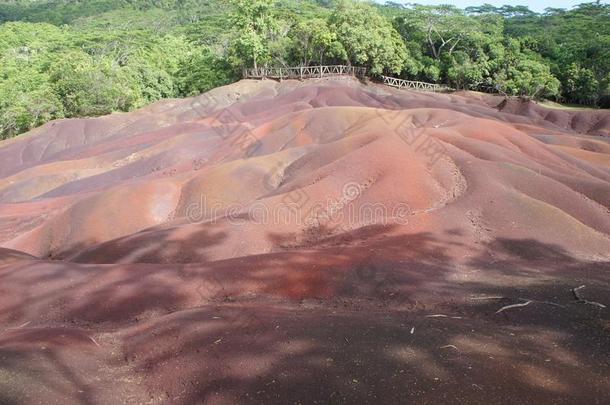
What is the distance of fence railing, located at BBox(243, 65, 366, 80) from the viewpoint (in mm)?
52406

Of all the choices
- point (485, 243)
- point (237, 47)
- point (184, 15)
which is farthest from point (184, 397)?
point (184, 15)

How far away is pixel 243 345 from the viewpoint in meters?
6.98

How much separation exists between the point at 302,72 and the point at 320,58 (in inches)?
99.9

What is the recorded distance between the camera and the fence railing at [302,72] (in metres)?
52.4

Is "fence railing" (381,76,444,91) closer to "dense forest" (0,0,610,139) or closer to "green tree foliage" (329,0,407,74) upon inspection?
"dense forest" (0,0,610,139)

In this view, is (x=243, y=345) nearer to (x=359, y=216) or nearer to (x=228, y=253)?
(x=228, y=253)

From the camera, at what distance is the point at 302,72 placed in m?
52.3

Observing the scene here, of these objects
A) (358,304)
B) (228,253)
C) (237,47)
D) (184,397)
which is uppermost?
(237,47)

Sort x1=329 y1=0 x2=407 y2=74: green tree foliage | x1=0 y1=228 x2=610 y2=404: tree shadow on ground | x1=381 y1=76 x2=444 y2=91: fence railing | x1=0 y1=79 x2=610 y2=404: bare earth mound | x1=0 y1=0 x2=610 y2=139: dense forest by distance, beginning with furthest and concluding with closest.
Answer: x1=381 y1=76 x2=444 y2=91: fence railing → x1=329 y1=0 x2=407 y2=74: green tree foliage → x1=0 y1=0 x2=610 y2=139: dense forest → x1=0 y1=79 x2=610 y2=404: bare earth mound → x1=0 y1=228 x2=610 y2=404: tree shadow on ground

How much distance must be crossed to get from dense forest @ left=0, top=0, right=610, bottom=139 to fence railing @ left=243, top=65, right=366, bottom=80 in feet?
2.86

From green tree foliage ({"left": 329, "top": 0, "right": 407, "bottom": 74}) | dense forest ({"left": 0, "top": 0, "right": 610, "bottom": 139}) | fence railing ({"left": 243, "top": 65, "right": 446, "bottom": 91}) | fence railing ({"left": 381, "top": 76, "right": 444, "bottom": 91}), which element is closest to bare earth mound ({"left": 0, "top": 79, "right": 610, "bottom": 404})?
dense forest ({"left": 0, "top": 0, "right": 610, "bottom": 139})

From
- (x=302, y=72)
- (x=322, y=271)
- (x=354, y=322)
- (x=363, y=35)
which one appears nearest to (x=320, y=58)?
(x=302, y=72)

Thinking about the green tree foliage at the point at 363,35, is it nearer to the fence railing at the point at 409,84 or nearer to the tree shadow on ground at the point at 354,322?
the fence railing at the point at 409,84

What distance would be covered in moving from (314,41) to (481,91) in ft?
71.9
